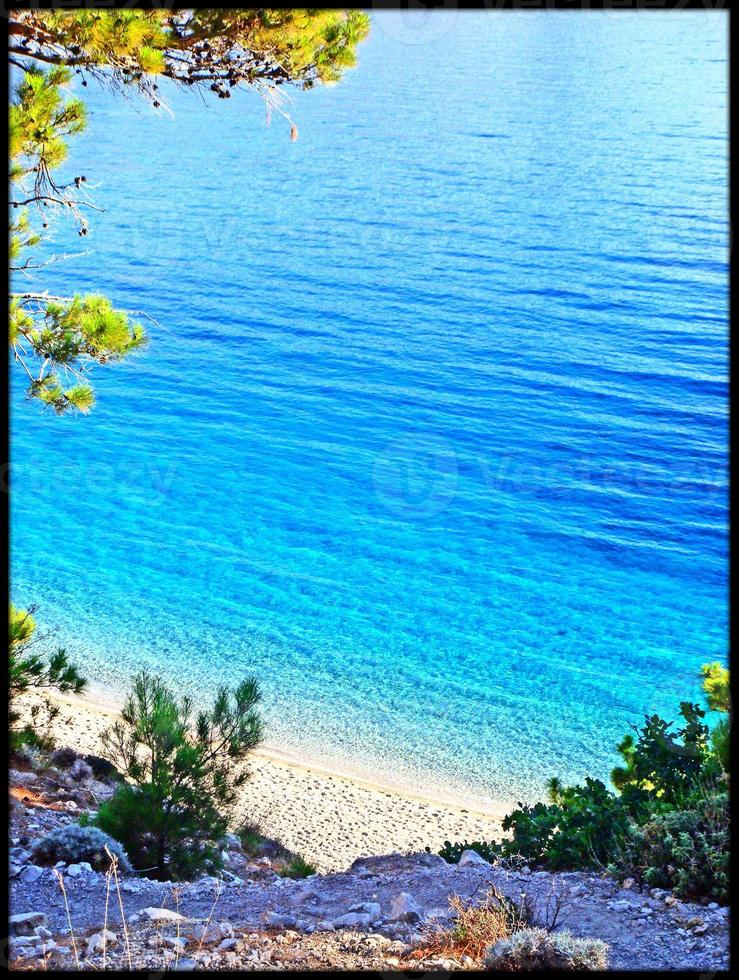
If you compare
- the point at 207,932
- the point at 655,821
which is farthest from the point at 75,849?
the point at 655,821

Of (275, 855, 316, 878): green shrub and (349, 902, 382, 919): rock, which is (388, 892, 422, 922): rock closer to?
(349, 902, 382, 919): rock

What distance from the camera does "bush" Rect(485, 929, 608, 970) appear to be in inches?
149

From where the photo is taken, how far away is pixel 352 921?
15.1 ft

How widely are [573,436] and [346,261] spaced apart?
10.3 m

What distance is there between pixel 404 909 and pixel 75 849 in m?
1.85

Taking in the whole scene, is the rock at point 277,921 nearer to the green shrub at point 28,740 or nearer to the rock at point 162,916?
the rock at point 162,916

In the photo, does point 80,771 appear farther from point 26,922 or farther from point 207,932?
point 207,932

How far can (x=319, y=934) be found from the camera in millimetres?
4402

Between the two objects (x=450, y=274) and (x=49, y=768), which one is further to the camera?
(x=450, y=274)

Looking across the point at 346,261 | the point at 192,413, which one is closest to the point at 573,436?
the point at 192,413

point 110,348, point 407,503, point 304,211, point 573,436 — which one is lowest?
point 110,348

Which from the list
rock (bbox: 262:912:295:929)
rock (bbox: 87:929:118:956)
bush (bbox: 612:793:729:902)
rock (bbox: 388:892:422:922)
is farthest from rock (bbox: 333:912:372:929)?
bush (bbox: 612:793:729:902)

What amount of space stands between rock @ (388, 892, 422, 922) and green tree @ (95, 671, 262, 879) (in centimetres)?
141

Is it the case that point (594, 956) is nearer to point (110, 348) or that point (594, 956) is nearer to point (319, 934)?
point (319, 934)
